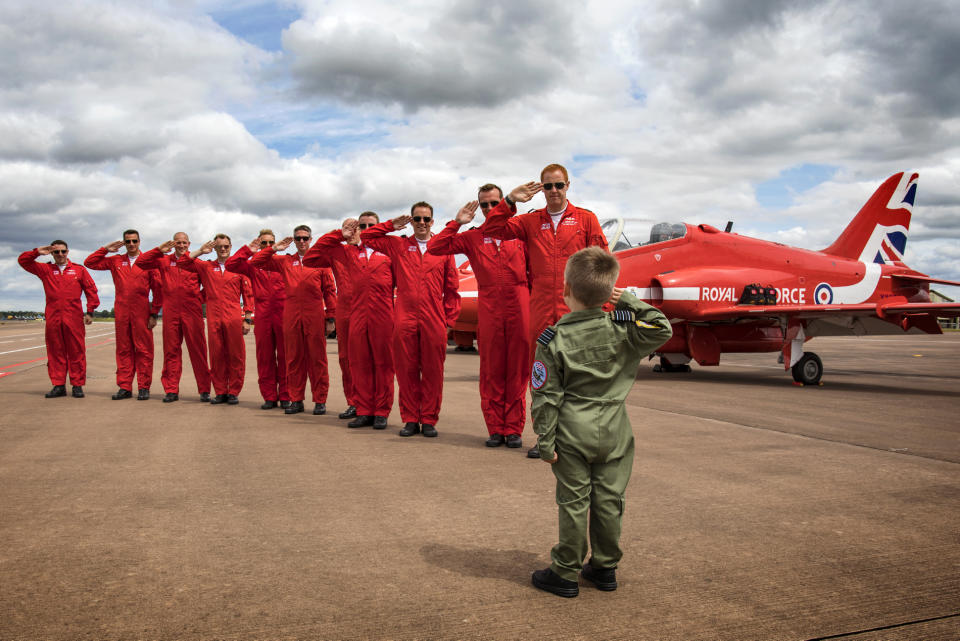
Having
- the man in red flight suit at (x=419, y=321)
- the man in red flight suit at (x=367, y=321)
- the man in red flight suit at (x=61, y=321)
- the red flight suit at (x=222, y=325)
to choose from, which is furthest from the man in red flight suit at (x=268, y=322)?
the man in red flight suit at (x=61, y=321)

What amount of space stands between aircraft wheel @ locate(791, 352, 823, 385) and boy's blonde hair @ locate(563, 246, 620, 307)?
32.1 ft

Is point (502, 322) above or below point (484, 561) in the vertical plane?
above

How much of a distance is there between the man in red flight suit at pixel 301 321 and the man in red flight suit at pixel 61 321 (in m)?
3.33

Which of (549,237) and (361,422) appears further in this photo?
(361,422)

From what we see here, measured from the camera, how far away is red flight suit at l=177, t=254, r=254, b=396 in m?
8.43

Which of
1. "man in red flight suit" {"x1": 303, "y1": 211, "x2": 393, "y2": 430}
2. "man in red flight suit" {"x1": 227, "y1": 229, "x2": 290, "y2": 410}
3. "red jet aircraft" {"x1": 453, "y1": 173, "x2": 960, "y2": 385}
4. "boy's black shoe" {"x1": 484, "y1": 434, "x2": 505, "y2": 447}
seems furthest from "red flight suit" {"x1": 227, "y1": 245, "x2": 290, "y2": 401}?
"red jet aircraft" {"x1": 453, "y1": 173, "x2": 960, "y2": 385}

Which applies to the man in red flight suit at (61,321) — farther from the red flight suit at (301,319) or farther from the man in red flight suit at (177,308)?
the red flight suit at (301,319)

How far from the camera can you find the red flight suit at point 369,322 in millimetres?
6668

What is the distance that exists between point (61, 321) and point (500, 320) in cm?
680

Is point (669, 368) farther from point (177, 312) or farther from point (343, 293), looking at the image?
point (177, 312)

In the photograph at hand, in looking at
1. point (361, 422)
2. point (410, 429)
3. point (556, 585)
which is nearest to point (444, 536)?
point (556, 585)

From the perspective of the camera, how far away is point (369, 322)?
668 cm

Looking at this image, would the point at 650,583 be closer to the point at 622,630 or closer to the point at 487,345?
the point at 622,630

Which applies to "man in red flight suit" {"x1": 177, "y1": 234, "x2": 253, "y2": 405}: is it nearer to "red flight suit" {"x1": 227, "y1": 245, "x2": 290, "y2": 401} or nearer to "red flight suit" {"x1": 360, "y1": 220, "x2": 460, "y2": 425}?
"red flight suit" {"x1": 227, "y1": 245, "x2": 290, "y2": 401}
